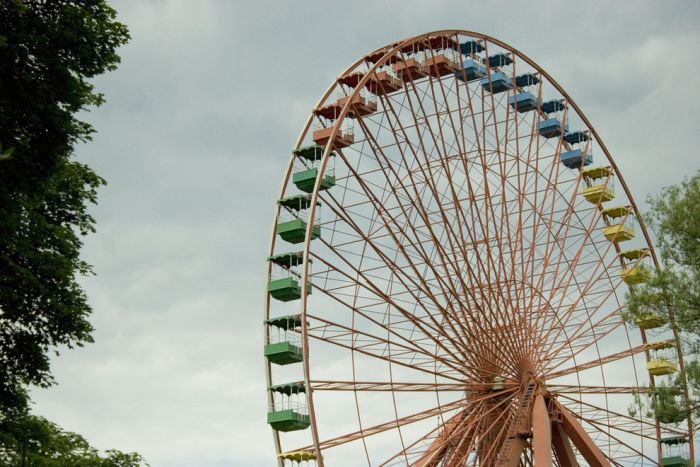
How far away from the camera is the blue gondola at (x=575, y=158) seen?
38.7 metres

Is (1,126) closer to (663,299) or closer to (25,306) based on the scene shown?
(25,306)

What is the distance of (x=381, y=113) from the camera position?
102 ft

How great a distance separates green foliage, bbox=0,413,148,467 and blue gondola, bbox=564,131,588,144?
66.8 ft

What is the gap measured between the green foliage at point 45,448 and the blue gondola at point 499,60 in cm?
1774

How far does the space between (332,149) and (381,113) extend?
176cm

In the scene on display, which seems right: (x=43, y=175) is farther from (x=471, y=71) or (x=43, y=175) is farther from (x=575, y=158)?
(x=575, y=158)

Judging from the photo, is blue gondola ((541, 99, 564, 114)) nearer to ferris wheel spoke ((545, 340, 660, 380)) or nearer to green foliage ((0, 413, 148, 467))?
ferris wheel spoke ((545, 340, 660, 380))

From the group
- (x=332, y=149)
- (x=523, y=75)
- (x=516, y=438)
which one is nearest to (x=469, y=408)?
(x=516, y=438)

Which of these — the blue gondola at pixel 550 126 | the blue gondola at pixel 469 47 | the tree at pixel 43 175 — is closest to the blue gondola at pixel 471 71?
the blue gondola at pixel 469 47

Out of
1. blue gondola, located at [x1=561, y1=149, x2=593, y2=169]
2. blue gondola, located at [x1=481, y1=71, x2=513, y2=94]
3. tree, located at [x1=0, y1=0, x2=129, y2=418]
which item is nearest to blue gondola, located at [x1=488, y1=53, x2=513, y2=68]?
blue gondola, located at [x1=481, y1=71, x2=513, y2=94]

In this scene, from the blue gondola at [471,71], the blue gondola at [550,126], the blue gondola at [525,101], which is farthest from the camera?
the blue gondola at [550,126]

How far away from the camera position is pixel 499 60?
3597 cm

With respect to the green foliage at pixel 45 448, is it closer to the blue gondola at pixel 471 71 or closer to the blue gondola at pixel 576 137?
the blue gondola at pixel 471 71

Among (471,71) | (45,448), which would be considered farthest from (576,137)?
(45,448)
